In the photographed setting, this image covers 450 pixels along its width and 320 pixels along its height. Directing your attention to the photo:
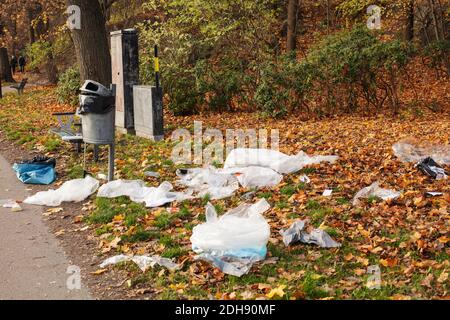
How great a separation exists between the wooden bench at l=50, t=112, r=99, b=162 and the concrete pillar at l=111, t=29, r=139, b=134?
3.48ft

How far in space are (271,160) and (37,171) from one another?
359 cm

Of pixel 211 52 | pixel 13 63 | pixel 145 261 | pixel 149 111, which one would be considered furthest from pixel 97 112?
pixel 13 63

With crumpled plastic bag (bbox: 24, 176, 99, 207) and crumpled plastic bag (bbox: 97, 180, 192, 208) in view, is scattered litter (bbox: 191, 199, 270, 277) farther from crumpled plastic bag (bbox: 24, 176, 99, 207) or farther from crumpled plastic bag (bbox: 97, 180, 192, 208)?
crumpled plastic bag (bbox: 24, 176, 99, 207)

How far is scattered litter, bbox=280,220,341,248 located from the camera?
534 centimetres

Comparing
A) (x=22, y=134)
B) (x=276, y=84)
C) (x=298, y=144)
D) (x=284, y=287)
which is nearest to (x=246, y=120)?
(x=276, y=84)

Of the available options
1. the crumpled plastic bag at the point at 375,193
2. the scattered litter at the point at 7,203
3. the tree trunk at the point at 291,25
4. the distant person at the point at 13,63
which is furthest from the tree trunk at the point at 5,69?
the crumpled plastic bag at the point at 375,193

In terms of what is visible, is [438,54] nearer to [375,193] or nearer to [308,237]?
[375,193]

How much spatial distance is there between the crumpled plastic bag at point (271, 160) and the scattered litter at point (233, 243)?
9.10 feet

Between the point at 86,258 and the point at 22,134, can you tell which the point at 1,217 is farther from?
the point at 22,134

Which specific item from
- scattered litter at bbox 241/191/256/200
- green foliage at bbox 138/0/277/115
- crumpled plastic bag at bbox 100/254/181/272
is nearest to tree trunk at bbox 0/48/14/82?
green foliage at bbox 138/0/277/115

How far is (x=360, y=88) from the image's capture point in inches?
559

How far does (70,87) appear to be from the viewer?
62.7ft

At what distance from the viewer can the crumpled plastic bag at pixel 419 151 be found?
8359 millimetres

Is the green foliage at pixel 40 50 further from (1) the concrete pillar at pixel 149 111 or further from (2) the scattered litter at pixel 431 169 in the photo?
(2) the scattered litter at pixel 431 169
